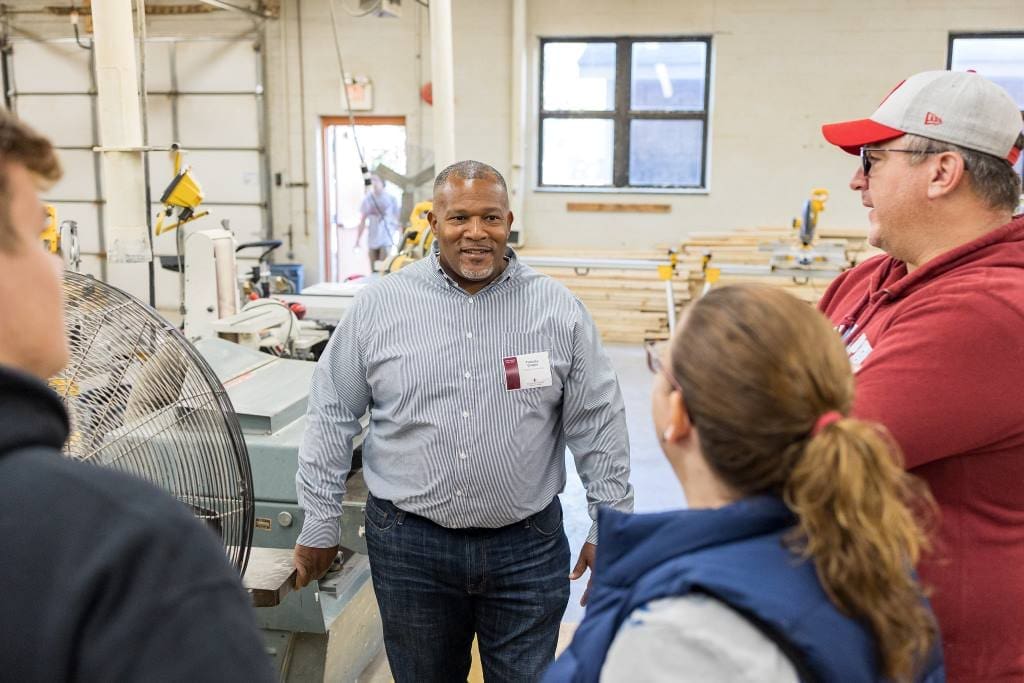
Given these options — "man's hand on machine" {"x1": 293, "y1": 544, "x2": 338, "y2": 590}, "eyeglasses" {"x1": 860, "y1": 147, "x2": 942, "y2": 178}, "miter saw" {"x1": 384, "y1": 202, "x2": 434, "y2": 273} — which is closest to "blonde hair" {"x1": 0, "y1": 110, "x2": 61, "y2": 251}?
"eyeglasses" {"x1": 860, "y1": 147, "x2": 942, "y2": 178}

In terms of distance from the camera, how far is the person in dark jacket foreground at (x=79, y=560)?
62 cm

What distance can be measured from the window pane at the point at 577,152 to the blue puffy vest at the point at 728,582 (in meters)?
7.96

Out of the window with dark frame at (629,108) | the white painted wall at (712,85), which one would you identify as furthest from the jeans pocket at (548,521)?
the window with dark frame at (629,108)

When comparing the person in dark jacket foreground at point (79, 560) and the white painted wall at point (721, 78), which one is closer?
the person in dark jacket foreground at point (79, 560)

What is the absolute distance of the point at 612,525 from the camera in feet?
3.11

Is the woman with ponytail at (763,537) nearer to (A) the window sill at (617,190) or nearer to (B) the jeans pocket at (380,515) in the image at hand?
(B) the jeans pocket at (380,515)

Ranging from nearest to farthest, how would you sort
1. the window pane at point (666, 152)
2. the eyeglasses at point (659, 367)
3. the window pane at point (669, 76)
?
the eyeglasses at point (659, 367)
the window pane at point (669, 76)
the window pane at point (666, 152)

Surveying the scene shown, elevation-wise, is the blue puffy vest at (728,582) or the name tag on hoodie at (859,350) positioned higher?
the name tag on hoodie at (859,350)

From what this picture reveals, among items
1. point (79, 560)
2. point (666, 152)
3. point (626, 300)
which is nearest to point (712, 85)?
point (666, 152)

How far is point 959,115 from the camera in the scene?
4.40ft

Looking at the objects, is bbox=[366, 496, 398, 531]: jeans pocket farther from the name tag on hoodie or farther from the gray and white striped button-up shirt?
the name tag on hoodie

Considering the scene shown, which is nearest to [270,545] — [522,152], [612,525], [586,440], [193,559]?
[586,440]

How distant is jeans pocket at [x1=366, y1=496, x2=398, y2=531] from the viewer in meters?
1.91

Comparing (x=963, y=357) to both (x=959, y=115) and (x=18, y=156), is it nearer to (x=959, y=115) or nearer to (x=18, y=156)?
(x=959, y=115)
